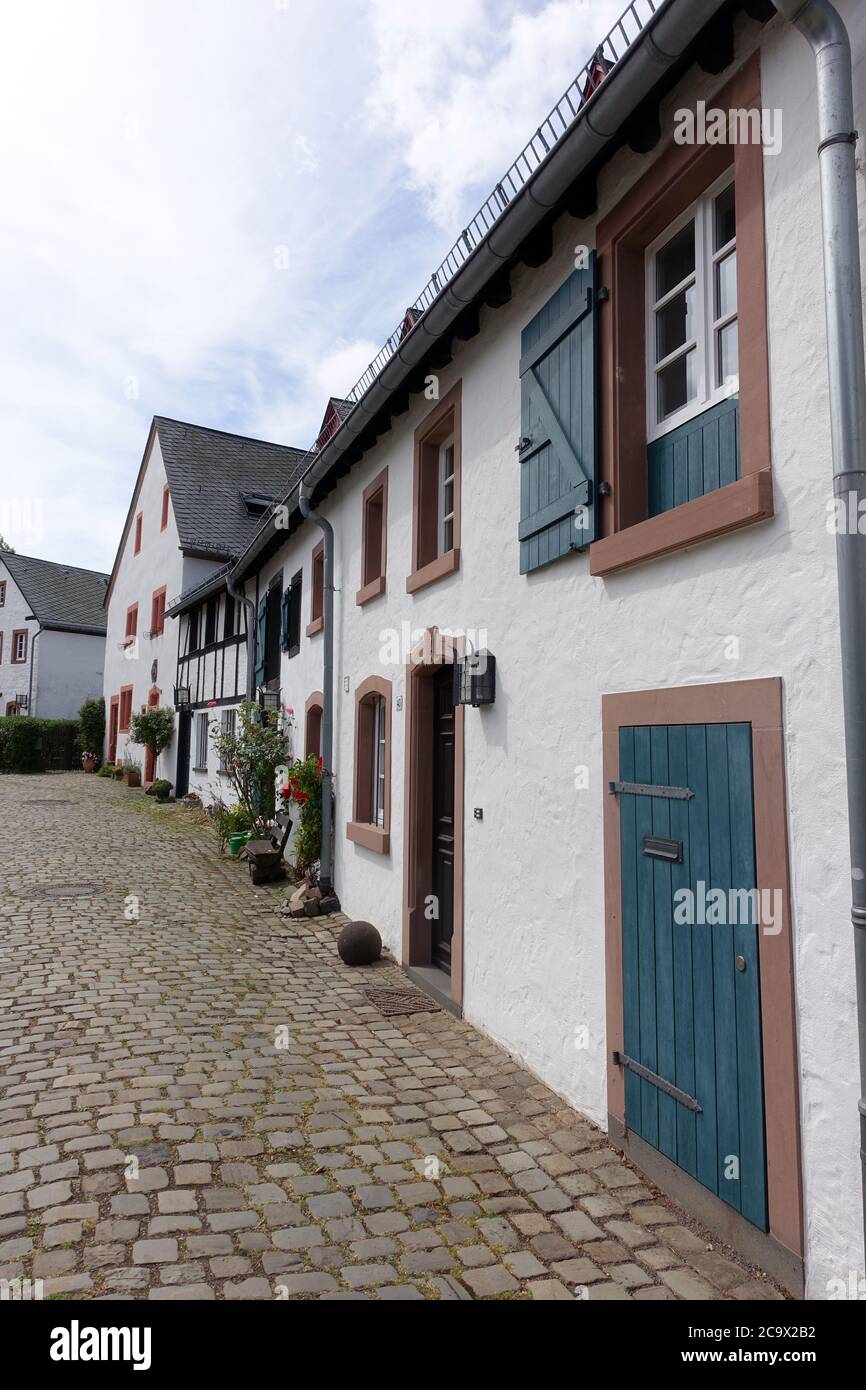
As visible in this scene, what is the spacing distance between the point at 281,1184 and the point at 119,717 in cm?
2508

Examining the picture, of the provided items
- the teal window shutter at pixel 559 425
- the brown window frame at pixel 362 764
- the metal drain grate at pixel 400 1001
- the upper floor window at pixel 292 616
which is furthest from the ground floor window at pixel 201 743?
the teal window shutter at pixel 559 425

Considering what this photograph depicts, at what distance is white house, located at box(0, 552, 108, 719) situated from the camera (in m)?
33.4

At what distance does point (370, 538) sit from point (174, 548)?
584 inches

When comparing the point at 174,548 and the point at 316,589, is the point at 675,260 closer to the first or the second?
the point at 316,589

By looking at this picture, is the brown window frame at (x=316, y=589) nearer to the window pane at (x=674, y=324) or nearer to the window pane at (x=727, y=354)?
the window pane at (x=674, y=324)

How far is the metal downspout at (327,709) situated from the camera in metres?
9.35

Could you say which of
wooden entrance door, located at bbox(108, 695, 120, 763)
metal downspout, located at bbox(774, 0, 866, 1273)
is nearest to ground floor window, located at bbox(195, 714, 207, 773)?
wooden entrance door, located at bbox(108, 695, 120, 763)

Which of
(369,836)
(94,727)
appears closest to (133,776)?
(94,727)

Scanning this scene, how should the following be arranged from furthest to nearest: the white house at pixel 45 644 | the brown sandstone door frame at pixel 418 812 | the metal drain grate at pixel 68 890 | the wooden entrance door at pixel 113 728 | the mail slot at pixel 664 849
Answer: the white house at pixel 45 644
the wooden entrance door at pixel 113 728
the metal drain grate at pixel 68 890
the brown sandstone door frame at pixel 418 812
the mail slot at pixel 664 849

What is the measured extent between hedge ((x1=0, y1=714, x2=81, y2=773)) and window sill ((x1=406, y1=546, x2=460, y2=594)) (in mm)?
25362

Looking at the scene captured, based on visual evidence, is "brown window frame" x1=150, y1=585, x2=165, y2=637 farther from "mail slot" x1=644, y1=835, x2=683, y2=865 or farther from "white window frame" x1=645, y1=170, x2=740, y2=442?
"mail slot" x1=644, y1=835, x2=683, y2=865

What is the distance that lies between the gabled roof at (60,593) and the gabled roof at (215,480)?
8392 mm

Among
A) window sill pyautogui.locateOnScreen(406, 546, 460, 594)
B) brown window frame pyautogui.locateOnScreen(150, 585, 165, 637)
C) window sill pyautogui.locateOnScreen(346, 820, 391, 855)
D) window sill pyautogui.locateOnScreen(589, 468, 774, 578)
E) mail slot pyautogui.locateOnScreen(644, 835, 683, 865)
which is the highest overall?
brown window frame pyautogui.locateOnScreen(150, 585, 165, 637)

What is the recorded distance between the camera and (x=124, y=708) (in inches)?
1036
